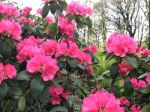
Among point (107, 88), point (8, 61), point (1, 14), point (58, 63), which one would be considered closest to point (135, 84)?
point (107, 88)

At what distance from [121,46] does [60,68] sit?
0.38 meters

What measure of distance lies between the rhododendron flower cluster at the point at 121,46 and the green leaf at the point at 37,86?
1.43ft

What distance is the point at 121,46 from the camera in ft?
8.29

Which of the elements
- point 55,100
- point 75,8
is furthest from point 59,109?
point 75,8

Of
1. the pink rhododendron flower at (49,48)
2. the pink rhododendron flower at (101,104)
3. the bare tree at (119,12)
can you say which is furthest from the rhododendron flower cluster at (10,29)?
the bare tree at (119,12)

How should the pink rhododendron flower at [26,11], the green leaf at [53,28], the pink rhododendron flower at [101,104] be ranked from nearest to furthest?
the pink rhododendron flower at [101,104], the green leaf at [53,28], the pink rhododendron flower at [26,11]

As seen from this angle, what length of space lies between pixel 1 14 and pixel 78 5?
537 mm

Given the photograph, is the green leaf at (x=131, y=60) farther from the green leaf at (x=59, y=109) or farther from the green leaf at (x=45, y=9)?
the green leaf at (x=45, y=9)

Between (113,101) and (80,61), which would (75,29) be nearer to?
(80,61)

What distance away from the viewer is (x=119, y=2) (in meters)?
35.5

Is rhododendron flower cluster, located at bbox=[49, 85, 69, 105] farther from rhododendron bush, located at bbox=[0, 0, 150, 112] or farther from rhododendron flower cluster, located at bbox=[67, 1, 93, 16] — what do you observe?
rhododendron flower cluster, located at bbox=[67, 1, 93, 16]

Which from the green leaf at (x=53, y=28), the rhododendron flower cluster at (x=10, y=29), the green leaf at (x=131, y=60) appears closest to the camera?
the green leaf at (x=131, y=60)

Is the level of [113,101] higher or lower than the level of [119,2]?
lower

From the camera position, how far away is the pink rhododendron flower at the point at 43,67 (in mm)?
2422
